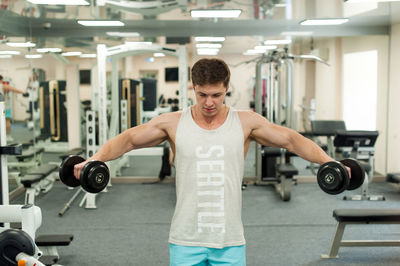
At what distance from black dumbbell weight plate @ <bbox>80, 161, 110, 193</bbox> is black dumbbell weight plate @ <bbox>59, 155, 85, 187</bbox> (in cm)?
9

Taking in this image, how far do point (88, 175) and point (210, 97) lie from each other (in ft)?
1.65

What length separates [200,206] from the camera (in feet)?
5.19

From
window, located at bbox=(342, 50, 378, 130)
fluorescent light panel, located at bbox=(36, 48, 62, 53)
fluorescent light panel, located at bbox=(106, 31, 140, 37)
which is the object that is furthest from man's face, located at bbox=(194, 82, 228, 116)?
window, located at bbox=(342, 50, 378, 130)

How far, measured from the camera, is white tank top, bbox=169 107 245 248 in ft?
5.18

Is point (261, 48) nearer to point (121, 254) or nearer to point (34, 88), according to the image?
point (34, 88)

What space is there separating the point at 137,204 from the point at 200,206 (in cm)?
345

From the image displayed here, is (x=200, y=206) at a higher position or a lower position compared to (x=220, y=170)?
lower

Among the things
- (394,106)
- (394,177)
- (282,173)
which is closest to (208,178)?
(282,173)

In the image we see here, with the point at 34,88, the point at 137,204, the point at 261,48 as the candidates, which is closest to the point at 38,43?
the point at 34,88

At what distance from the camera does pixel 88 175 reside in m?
1.57

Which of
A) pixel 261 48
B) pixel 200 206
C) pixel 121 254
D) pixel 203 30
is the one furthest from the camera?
pixel 261 48

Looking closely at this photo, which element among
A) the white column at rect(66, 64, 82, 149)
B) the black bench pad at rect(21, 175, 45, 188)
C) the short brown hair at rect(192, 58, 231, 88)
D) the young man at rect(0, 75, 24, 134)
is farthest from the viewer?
the white column at rect(66, 64, 82, 149)

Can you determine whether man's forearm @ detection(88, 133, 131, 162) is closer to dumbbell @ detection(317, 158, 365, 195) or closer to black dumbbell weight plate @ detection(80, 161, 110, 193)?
black dumbbell weight plate @ detection(80, 161, 110, 193)

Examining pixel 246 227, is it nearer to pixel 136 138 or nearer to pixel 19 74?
pixel 136 138
